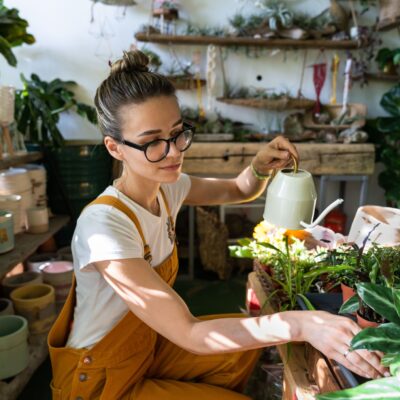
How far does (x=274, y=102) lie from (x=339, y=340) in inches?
109

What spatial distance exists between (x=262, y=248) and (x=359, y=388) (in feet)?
2.22

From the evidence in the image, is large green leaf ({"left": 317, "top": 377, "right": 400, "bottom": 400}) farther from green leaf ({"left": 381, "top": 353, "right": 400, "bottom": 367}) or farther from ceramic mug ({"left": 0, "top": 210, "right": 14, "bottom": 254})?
ceramic mug ({"left": 0, "top": 210, "right": 14, "bottom": 254})

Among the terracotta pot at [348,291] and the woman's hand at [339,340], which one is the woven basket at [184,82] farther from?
the woman's hand at [339,340]

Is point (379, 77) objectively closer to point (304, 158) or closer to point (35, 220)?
point (304, 158)

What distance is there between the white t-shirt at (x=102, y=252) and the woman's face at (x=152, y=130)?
121 millimetres

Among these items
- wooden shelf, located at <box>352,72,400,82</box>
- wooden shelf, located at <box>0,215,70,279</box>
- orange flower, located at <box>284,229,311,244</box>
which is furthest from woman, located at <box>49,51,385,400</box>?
wooden shelf, located at <box>352,72,400,82</box>

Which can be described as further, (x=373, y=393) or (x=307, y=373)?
(x=307, y=373)

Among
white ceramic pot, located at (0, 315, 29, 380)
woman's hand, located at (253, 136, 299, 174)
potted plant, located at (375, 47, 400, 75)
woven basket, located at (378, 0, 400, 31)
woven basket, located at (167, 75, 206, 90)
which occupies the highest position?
woven basket, located at (378, 0, 400, 31)

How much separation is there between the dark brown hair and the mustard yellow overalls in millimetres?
232

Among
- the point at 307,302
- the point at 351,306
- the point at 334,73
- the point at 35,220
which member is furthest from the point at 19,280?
the point at 334,73

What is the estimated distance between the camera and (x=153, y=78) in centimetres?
108

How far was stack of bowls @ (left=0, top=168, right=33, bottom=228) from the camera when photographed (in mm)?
2375

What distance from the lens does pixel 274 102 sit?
10.5 feet

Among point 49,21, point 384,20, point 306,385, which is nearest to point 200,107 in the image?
point 49,21
